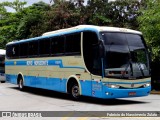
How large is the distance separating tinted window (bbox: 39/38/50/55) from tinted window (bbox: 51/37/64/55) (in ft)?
1.91

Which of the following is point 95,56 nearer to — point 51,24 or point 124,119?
point 124,119

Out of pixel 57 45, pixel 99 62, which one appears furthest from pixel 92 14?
pixel 99 62

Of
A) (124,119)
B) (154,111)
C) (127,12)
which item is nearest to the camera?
(124,119)

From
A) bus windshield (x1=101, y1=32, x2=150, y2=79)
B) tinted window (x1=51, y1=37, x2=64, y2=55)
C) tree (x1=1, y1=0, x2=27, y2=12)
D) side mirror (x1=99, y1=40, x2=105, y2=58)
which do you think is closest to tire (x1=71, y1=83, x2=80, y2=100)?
tinted window (x1=51, y1=37, x2=64, y2=55)

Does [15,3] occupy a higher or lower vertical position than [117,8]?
higher

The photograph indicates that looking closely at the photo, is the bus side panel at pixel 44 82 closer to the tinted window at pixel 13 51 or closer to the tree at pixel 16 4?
the tinted window at pixel 13 51

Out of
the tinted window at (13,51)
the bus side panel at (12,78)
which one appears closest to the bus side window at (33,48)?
the tinted window at (13,51)

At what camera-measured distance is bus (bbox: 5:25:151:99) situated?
14359mm

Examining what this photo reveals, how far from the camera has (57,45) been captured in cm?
1798

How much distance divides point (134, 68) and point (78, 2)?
61.1 ft

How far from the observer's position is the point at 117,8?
3127 cm

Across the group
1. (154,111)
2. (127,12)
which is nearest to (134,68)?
(154,111)

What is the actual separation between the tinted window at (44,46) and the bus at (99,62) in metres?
0.20

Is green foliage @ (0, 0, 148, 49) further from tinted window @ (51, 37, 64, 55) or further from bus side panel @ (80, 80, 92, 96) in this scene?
bus side panel @ (80, 80, 92, 96)
